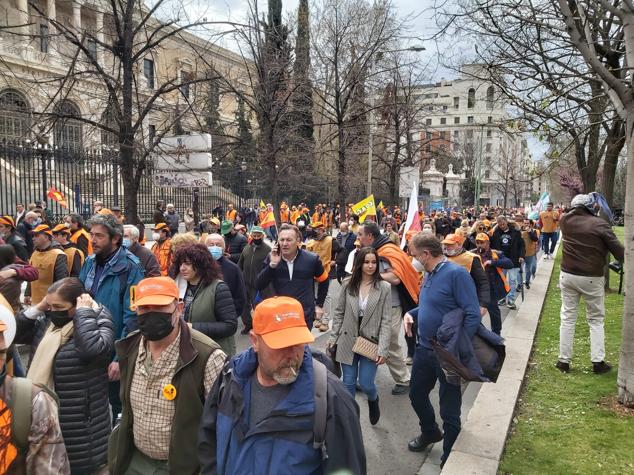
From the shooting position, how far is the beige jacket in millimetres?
4773

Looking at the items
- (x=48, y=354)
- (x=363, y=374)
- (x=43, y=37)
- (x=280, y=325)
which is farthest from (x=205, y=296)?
(x=43, y=37)

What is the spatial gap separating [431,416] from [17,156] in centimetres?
1550

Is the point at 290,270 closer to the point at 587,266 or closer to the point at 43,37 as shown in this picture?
the point at 587,266

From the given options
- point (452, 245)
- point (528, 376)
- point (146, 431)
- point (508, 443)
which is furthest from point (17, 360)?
point (528, 376)

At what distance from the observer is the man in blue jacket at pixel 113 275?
4.28 meters

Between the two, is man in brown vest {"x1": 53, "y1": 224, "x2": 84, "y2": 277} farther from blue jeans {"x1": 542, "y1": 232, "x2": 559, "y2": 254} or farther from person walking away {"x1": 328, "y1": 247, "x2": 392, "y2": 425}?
blue jeans {"x1": 542, "y1": 232, "x2": 559, "y2": 254}

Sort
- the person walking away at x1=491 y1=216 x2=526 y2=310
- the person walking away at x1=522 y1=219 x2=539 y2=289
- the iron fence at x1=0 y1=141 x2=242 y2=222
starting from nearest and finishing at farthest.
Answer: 1. the person walking away at x1=491 y1=216 x2=526 y2=310
2. the person walking away at x1=522 y1=219 x2=539 y2=289
3. the iron fence at x1=0 y1=141 x2=242 y2=222

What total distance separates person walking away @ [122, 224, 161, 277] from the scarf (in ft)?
7.21

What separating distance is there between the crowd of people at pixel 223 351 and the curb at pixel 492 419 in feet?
0.74

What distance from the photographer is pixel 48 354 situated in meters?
3.10

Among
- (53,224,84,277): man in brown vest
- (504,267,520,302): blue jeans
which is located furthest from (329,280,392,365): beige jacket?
(504,267,520,302): blue jeans

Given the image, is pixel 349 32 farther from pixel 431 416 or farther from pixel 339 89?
pixel 431 416

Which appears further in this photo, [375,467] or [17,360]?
[375,467]

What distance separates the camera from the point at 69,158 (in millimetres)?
15781
